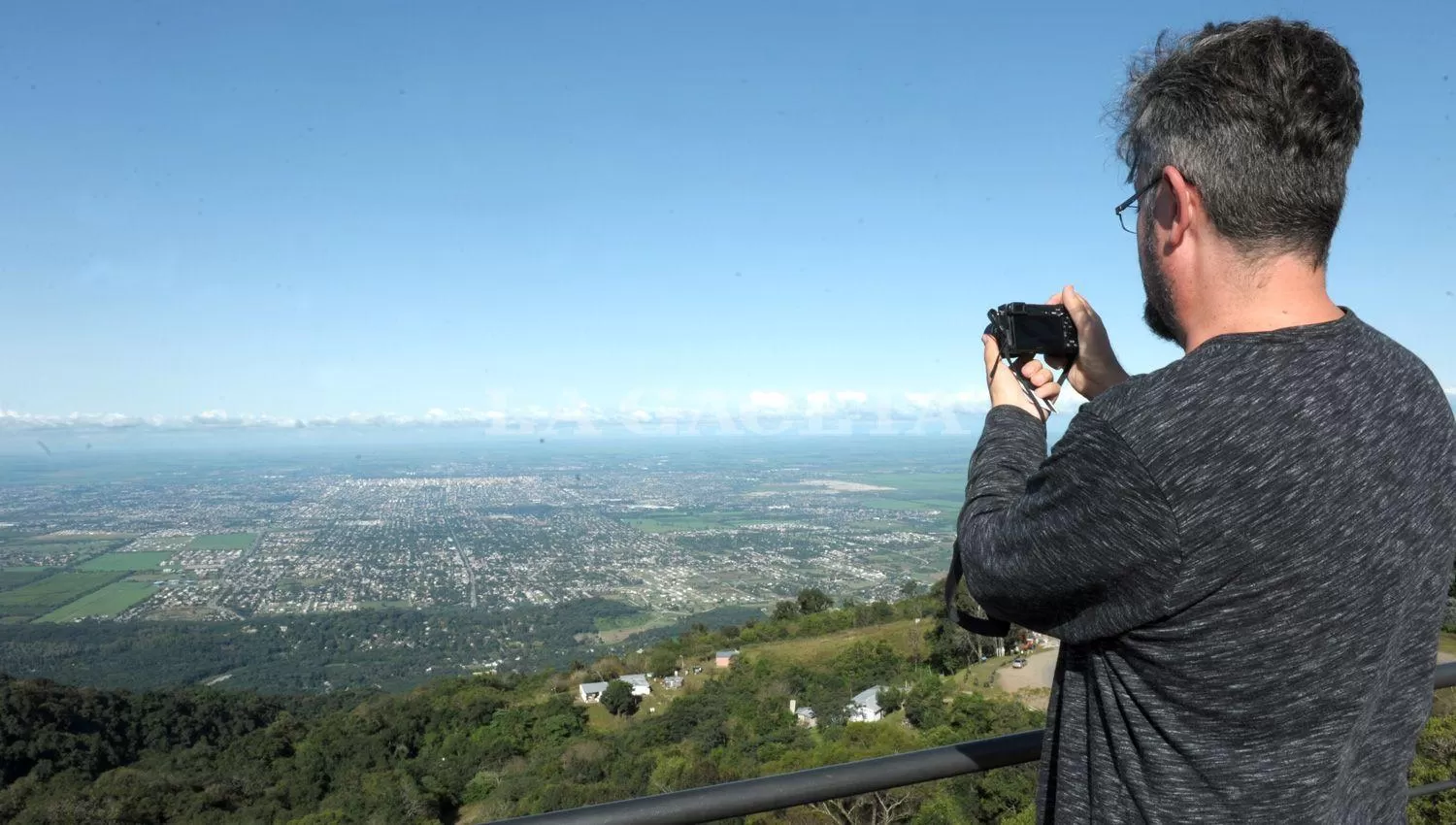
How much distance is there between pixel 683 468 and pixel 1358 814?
252 ft

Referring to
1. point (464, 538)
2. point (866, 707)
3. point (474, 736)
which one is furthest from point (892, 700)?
point (464, 538)

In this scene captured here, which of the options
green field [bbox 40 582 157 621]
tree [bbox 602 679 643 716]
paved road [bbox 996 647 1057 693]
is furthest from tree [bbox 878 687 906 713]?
green field [bbox 40 582 157 621]

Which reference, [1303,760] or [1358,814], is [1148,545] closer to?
[1303,760]

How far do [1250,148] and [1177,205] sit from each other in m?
0.08

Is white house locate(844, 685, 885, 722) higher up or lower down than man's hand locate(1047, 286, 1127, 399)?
lower down

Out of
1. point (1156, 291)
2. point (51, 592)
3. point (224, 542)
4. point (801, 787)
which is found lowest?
point (51, 592)

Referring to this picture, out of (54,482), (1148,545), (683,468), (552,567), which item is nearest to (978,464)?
(1148,545)

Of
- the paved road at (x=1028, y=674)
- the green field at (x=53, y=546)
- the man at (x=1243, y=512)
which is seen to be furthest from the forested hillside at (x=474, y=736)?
the green field at (x=53, y=546)

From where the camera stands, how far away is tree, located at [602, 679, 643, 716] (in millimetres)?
21734

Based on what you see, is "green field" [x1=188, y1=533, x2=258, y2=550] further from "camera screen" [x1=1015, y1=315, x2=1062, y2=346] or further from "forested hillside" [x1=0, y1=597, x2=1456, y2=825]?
"camera screen" [x1=1015, y1=315, x2=1062, y2=346]

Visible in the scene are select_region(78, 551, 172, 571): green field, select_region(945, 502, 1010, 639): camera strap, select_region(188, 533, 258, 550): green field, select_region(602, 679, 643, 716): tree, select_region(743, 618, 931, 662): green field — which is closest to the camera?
select_region(945, 502, 1010, 639): camera strap

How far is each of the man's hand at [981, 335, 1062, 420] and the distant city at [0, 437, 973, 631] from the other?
1023 inches

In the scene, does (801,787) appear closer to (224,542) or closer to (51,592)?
(51,592)

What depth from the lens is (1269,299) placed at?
2.90ft
